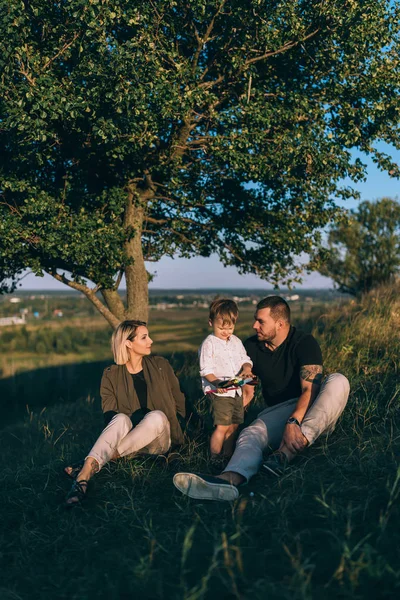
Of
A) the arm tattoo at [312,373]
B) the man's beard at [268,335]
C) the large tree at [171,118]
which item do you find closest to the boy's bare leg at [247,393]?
the man's beard at [268,335]

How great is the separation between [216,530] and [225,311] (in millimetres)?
3053

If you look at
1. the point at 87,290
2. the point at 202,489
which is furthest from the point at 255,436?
the point at 87,290

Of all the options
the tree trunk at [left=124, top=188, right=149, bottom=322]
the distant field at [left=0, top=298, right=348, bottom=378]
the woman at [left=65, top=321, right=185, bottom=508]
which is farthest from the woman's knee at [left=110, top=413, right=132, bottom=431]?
the distant field at [left=0, top=298, right=348, bottom=378]

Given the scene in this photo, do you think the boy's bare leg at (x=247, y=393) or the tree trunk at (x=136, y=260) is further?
the tree trunk at (x=136, y=260)

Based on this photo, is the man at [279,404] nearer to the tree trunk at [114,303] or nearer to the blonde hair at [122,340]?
the blonde hair at [122,340]

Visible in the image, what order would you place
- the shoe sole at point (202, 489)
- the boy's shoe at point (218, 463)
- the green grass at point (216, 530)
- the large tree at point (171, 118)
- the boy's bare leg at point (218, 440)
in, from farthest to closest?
the large tree at point (171, 118), the boy's bare leg at point (218, 440), the boy's shoe at point (218, 463), the shoe sole at point (202, 489), the green grass at point (216, 530)

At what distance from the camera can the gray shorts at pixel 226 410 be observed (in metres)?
6.75

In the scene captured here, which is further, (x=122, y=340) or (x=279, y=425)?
(x=122, y=340)

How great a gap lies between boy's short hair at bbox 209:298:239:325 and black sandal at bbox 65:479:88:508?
8.11 feet

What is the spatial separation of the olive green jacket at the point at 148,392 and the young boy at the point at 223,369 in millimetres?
497

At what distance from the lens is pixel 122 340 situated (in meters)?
6.95

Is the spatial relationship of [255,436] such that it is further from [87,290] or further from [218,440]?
[87,290]

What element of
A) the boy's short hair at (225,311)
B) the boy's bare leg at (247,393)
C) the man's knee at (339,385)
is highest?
the boy's short hair at (225,311)

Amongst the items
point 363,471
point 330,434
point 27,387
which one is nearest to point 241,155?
point 330,434
